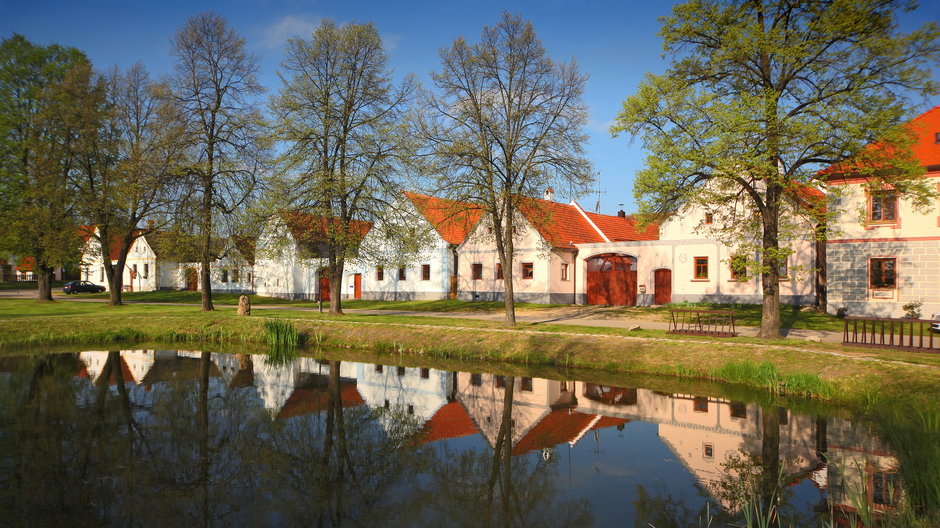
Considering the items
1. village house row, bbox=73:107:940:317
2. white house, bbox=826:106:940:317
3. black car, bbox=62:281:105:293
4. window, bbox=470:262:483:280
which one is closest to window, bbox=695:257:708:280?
village house row, bbox=73:107:940:317

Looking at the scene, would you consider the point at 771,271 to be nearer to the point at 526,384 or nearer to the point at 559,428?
the point at 526,384

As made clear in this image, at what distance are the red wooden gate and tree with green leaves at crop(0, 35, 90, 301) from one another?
27.7 metres

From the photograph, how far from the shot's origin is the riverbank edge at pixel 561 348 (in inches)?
498

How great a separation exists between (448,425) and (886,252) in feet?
70.3

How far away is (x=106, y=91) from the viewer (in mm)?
31828

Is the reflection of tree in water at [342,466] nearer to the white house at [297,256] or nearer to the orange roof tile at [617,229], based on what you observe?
the white house at [297,256]

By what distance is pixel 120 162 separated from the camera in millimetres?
29578

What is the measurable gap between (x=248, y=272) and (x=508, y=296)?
3135cm

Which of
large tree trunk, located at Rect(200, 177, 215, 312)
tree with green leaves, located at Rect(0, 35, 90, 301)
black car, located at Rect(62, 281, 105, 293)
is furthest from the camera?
black car, located at Rect(62, 281, 105, 293)

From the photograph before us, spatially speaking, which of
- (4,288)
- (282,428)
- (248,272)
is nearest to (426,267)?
(248,272)

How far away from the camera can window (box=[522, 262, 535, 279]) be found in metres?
34.9

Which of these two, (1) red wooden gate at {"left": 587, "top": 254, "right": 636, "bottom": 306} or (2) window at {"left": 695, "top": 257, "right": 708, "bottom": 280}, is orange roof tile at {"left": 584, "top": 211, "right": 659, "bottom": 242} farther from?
(2) window at {"left": 695, "top": 257, "right": 708, "bottom": 280}

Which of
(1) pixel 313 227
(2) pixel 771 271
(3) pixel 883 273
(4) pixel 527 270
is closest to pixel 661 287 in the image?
(4) pixel 527 270

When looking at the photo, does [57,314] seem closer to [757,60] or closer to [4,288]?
[757,60]
